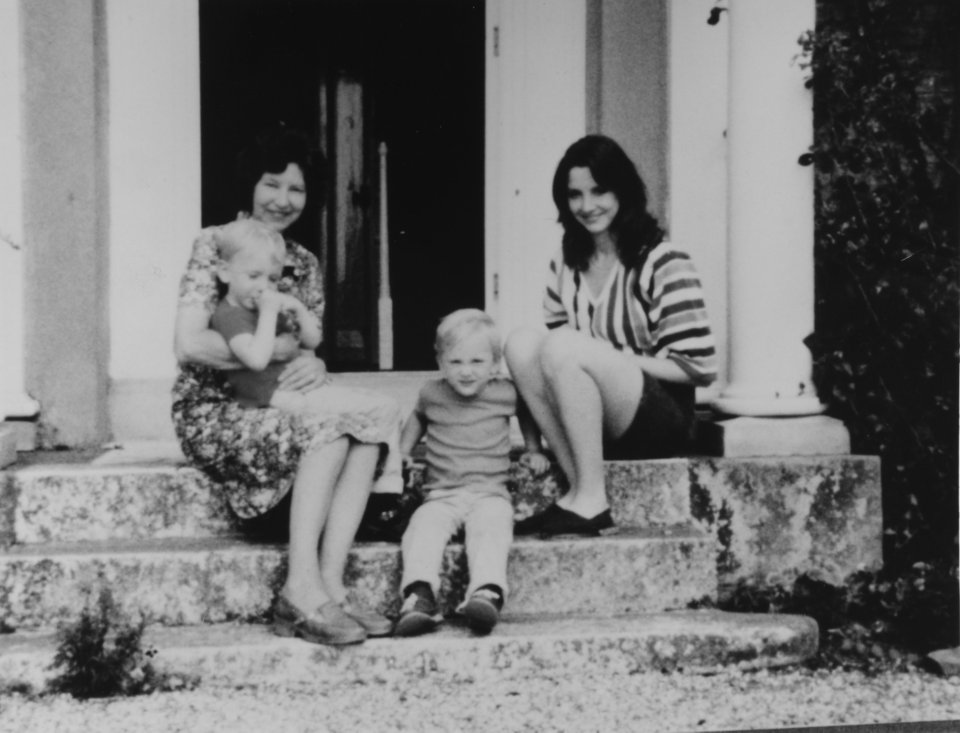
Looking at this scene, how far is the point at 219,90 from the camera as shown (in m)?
5.61

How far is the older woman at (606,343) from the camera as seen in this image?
3908 mm

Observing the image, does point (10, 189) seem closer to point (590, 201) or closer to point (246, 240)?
point (246, 240)

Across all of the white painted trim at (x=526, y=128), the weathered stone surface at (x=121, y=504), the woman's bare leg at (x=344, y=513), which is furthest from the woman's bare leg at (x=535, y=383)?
the white painted trim at (x=526, y=128)

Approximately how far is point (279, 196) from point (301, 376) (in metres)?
0.54

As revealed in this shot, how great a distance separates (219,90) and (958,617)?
138 inches

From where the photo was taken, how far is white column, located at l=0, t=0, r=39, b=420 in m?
4.40

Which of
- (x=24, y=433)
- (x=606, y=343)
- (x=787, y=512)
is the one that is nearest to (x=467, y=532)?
(x=606, y=343)

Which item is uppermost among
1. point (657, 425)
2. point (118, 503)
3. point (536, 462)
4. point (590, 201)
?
point (590, 201)

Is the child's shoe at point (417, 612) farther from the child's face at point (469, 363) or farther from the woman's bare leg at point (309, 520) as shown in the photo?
the child's face at point (469, 363)

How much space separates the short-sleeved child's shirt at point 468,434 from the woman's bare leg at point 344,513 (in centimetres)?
28

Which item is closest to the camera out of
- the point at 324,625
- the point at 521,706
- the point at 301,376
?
the point at 521,706

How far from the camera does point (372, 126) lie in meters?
5.86

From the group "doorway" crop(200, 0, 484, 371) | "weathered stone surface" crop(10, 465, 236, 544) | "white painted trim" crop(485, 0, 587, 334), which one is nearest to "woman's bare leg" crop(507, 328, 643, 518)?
"weathered stone surface" crop(10, 465, 236, 544)

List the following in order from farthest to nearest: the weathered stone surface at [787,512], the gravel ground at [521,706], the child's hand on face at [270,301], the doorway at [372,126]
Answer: the doorway at [372,126]
the weathered stone surface at [787,512]
the child's hand on face at [270,301]
the gravel ground at [521,706]
